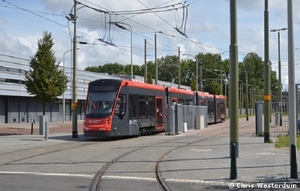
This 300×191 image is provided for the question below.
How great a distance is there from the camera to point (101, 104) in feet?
92.9

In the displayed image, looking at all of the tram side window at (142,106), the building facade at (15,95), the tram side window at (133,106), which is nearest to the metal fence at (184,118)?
the tram side window at (142,106)

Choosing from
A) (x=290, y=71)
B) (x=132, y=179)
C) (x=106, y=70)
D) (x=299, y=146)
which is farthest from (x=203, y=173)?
(x=106, y=70)

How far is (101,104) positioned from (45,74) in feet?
59.2

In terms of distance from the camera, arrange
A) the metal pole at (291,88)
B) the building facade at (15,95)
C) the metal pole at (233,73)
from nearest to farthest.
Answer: the metal pole at (291,88) < the metal pole at (233,73) < the building facade at (15,95)

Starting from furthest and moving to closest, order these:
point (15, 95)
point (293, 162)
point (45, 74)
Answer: point (15, 95) → point (45, 74) → point (293, 162)

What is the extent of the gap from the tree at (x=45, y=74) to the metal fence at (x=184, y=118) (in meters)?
12.3

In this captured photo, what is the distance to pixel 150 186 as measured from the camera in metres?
12.2

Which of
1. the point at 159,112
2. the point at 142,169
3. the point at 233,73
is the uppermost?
the point at 233,73

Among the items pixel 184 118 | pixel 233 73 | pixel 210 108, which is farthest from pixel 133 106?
pixel 210 108

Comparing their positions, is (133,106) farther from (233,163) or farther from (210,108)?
(210,108)

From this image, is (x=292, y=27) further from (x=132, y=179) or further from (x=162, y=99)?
(x=162, y=99)

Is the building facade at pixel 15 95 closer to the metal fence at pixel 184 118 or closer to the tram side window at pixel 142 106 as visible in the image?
the metal fence at pixel 184 118

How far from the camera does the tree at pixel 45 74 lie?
148 ft

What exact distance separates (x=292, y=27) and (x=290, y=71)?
114cm
